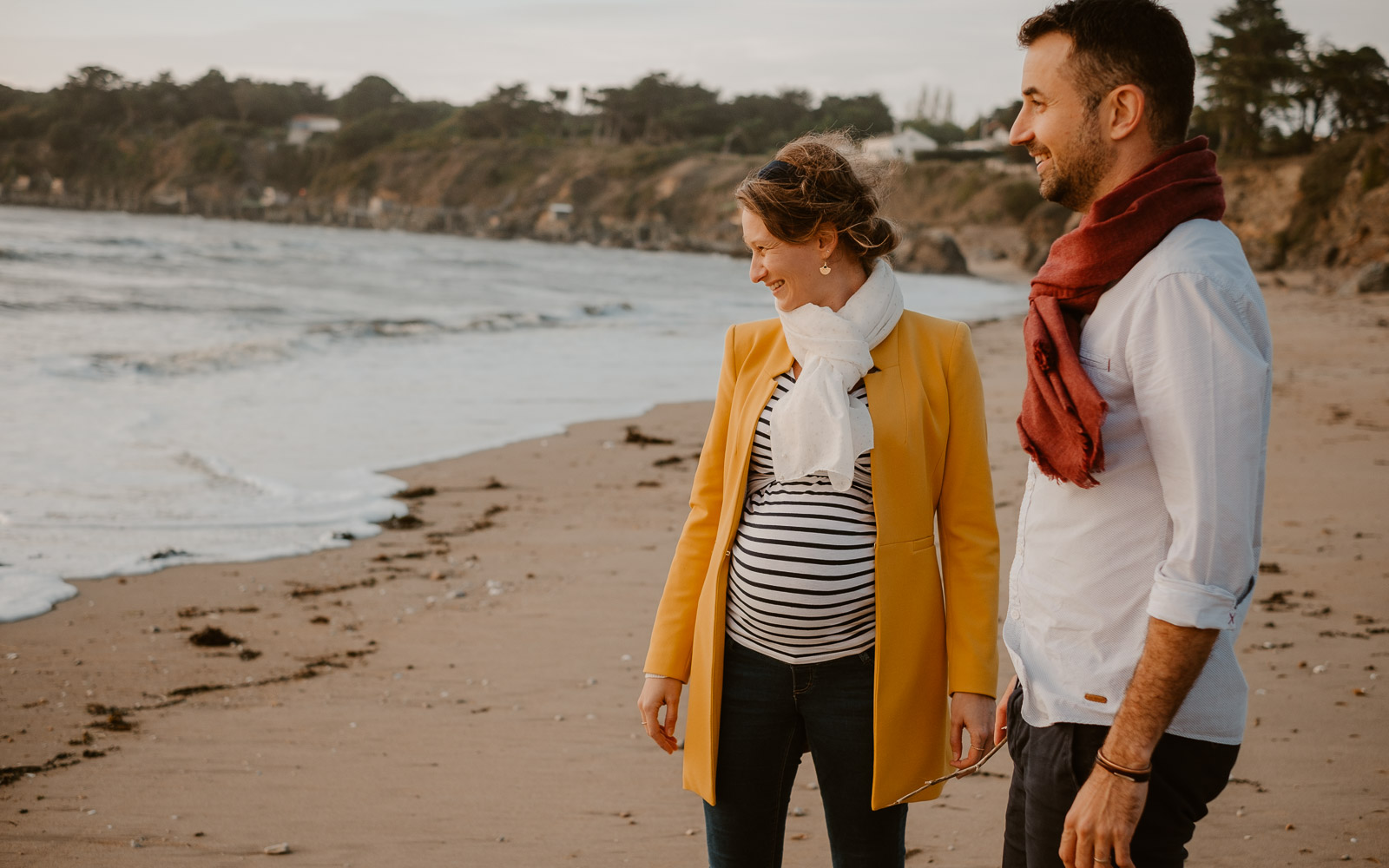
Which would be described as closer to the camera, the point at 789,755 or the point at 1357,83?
the point at 789,755

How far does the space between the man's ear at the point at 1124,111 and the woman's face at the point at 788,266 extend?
0.66 metres

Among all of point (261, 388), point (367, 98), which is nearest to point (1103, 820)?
point (261, 388)

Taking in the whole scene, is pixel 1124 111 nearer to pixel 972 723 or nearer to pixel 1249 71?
pixel 972 723

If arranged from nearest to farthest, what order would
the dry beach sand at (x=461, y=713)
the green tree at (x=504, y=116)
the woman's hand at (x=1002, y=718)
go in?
the woman's hand at (x=1002, y=718) → the dry beach sand at (x=461, y=713) → the green tree at (x=504, y=116)

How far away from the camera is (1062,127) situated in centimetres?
147

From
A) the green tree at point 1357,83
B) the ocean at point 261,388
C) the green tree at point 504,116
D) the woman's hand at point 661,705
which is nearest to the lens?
the woman's hand at point 661,705

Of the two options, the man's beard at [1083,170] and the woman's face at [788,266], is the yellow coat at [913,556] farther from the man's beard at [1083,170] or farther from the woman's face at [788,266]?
the man's beard at [1083,170]

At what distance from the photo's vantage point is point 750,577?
6.40 ft

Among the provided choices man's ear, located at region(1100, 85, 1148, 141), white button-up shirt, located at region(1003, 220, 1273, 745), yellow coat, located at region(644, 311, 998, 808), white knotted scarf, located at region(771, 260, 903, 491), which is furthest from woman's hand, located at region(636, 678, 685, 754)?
man's ear, located at region(1100, 85, 1148, 141)

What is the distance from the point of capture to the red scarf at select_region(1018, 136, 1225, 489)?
4.48 feet

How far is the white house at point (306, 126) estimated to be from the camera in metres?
110

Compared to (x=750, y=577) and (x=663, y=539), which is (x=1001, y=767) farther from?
(x=663, y=539)

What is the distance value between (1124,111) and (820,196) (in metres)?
0.63

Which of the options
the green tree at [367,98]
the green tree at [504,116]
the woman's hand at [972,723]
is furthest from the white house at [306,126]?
the woman's hand at [972,723]
